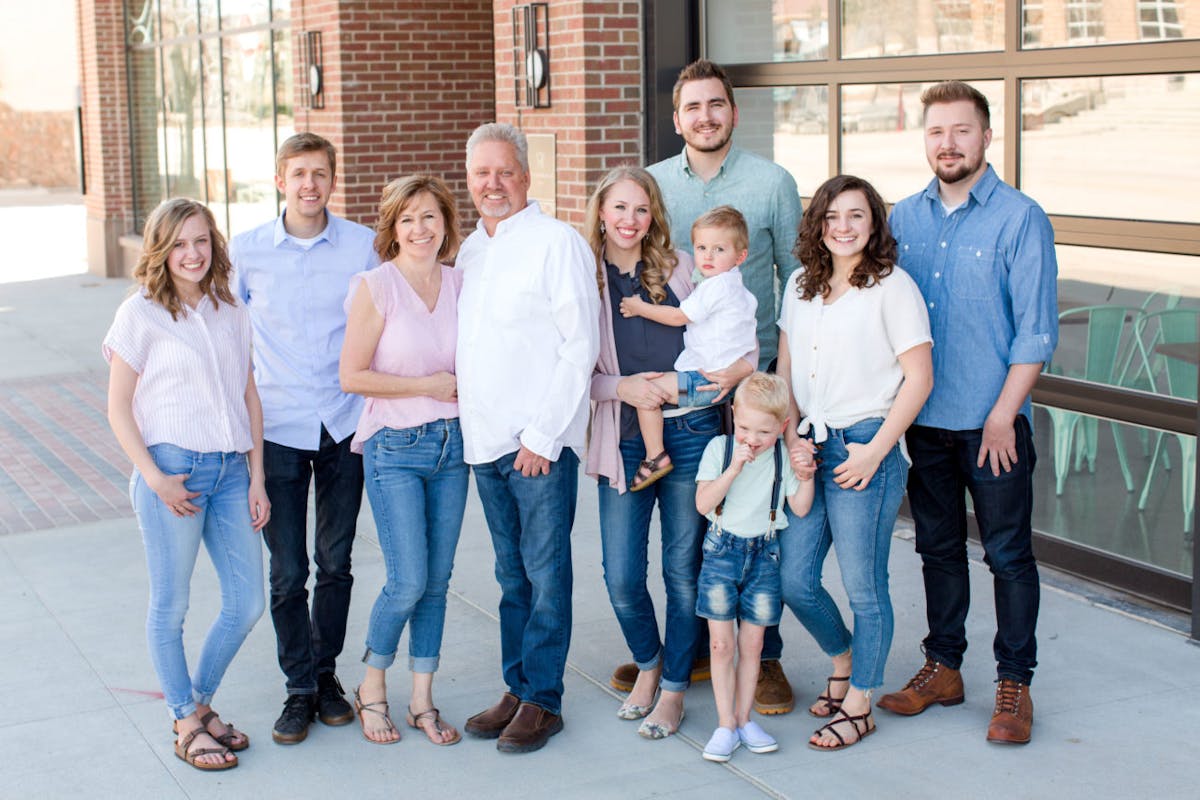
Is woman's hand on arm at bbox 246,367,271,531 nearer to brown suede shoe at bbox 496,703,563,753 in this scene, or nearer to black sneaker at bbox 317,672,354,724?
black sneaker at bbox 317,672,354,724

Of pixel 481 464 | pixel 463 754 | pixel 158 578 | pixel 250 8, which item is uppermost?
pixel 250 8

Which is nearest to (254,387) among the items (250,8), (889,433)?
(889,433)

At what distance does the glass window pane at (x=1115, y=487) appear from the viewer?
5.72m

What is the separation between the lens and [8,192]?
1339 inches

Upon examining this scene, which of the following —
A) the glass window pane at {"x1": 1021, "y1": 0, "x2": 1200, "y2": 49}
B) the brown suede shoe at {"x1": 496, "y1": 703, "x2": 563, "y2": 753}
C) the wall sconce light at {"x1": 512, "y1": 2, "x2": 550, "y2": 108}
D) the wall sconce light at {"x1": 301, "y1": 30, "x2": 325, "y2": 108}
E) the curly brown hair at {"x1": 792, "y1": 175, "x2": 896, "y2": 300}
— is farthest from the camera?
the wall sconce light at {"x1": 301, "y1": 30, "x2": 325, "y2": 108}

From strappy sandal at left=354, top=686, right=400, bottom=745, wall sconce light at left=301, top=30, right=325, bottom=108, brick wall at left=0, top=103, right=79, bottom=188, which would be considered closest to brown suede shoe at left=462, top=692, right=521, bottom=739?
strappy sandal at left=354, top=686, right=400, bottom=745

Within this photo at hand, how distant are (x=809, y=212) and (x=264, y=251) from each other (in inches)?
Answer: 67.3

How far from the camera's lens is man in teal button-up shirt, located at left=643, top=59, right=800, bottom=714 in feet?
15.7

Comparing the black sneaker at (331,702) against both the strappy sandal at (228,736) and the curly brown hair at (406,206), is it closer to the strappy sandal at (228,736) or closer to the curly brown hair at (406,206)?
the strappy sandal at (228,736)

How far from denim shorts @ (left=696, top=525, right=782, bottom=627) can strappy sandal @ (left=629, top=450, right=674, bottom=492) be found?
23 centimetres

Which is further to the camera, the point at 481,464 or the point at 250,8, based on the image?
the point at 250,8

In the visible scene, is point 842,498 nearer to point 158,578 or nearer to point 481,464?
point 481,464

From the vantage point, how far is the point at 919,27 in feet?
22.1

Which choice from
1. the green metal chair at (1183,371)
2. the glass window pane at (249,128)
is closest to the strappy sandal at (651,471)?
the green metal chair at (1183,371)
